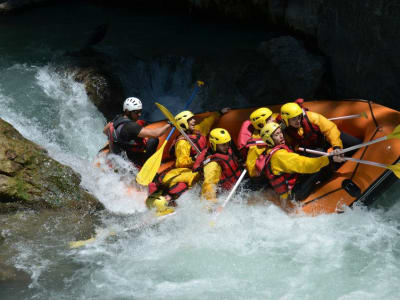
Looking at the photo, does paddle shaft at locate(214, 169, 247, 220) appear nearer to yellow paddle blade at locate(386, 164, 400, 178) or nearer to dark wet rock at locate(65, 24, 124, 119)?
yellow paddle blade at locate(386, 164, 400, 178)

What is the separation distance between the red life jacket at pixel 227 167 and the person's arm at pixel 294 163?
0.47m

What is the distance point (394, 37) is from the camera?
19.9ft

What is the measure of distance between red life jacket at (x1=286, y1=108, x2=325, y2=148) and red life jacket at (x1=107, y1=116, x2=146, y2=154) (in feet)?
5.54

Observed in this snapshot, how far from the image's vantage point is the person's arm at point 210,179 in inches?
179

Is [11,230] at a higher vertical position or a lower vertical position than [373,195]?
lower

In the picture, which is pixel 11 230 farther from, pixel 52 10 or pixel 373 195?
pixel 52 10

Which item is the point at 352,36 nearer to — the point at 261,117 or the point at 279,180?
the point at 261,117

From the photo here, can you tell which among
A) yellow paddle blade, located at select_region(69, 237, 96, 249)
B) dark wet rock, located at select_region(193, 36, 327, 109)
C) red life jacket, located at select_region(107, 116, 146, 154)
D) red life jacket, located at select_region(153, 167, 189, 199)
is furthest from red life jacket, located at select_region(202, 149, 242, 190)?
dark wet rock, located at select_region(193, 36, 327, 109)

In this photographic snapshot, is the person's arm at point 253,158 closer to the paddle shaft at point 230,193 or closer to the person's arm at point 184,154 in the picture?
the paddle shaft at point 230,193

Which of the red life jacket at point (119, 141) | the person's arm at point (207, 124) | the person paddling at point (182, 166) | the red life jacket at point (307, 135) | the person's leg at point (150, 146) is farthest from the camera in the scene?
the person's leg at point (150, 146)

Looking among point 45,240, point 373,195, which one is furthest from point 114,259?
point 373,195

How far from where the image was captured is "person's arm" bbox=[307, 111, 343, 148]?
4605 mm

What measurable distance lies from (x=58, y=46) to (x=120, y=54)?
129cm

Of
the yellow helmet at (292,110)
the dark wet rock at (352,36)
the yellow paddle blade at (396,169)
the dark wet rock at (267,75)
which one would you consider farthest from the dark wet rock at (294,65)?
the yellow paddle blade at (396,169)
